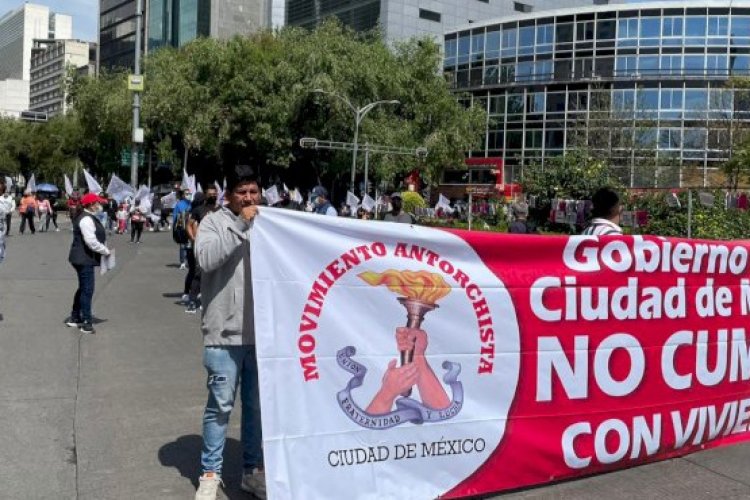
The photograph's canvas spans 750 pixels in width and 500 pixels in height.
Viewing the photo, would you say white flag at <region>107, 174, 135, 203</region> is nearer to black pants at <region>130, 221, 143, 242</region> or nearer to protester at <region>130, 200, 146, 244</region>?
protester at <region>130, 200, 146, 244</region>

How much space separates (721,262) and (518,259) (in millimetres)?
1729

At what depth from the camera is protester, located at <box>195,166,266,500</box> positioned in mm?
4020

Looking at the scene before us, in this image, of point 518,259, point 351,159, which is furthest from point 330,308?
point 351,159

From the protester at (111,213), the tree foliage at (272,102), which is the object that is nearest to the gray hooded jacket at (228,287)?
the protester at (111,213)

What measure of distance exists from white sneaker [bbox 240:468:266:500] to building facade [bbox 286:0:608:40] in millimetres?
74421

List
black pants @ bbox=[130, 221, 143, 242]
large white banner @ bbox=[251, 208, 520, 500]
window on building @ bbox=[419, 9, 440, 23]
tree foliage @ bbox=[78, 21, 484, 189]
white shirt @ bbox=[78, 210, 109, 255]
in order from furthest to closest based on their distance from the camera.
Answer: window on building @ bbox=[419, 9, 440, 23] < tree foliage @ bbox=[78, 21, 484, 189] < black pants @ bbox=[130, 221, 143, 242] < white shirt @ bbox=[78, 210, 109, 255] < large white banner @ bbox=[251, 208, 520, 500]

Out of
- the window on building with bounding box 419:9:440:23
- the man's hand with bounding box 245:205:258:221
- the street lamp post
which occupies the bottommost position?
the man's hand with bounding box 245:205:258:221

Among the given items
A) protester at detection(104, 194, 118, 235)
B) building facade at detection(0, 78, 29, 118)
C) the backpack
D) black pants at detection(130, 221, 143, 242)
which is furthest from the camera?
building facade at detection(0, 78, 29, 118)

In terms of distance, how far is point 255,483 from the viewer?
4.36 m

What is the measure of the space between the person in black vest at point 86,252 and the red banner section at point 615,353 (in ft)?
20.5

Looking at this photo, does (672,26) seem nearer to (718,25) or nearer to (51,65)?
(718,25)

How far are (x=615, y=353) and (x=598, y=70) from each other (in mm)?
57676

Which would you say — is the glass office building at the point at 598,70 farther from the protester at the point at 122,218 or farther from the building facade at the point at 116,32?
the building facade at the point at 116,32

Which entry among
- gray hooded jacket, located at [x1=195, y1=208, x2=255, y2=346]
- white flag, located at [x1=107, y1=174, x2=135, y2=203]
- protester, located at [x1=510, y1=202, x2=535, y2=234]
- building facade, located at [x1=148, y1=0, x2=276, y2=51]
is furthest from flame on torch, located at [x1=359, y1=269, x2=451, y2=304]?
building facade, located at [x1=148, y1=0, x2=276, y2=51]
